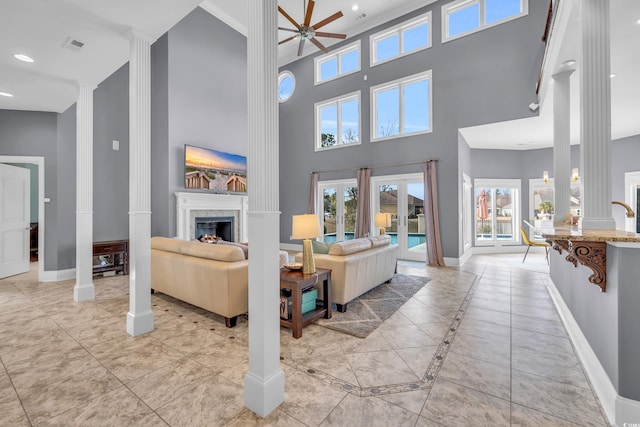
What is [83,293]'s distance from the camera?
3.89 m

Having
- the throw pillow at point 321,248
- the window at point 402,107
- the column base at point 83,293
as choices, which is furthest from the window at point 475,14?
the column base at point 83,293

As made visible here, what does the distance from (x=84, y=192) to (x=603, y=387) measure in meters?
5.67

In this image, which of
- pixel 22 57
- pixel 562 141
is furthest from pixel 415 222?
pixel 22 57

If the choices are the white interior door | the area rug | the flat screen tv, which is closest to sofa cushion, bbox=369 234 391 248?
the area rug

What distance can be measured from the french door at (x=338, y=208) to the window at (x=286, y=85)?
3.15 metres

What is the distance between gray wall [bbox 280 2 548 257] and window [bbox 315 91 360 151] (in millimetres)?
182

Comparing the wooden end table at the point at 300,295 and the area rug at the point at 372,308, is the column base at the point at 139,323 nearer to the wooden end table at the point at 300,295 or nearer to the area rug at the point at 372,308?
the wooden end table at the point at 300,295

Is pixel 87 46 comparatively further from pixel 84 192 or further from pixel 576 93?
pixel 576 93

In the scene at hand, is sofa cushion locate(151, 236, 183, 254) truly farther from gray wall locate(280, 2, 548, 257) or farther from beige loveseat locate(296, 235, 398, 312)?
gray wall locate(280, 2, 548, 257)

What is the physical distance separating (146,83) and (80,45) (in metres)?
0.85

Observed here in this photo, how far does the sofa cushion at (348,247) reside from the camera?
3.45 m

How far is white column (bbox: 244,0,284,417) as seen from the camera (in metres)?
1.71

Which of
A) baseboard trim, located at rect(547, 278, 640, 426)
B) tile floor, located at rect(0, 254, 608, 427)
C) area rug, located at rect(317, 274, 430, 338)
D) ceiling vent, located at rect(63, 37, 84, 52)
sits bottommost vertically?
tile floor, located at rect(0, 254, 608, 427)

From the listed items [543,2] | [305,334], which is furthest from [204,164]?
[543,2]
